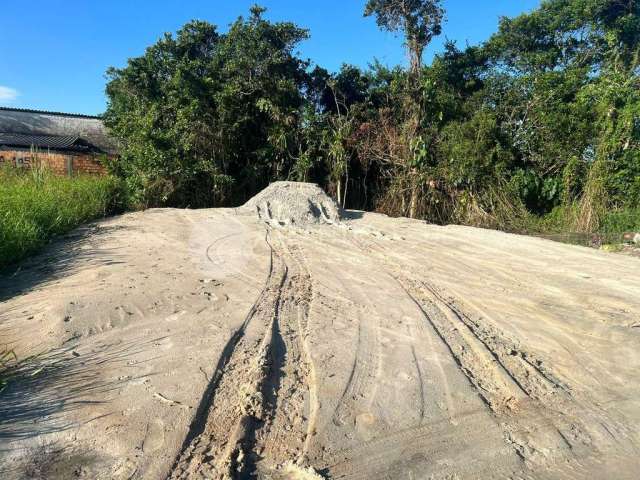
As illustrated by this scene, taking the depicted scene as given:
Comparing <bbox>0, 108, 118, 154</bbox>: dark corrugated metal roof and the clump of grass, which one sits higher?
<bbox>0, 108, 118, 154</bbox>: dark corrugated metal roof

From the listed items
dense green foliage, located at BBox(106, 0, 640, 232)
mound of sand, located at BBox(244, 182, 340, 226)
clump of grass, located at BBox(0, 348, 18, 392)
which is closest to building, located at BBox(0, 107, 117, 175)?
dense green foliage, located at BBox(106, 0, 640, 232)

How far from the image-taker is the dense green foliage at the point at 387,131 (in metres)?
11.9

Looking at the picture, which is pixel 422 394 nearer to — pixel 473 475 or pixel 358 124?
pixel 473 475

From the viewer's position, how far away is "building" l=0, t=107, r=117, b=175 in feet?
53.3

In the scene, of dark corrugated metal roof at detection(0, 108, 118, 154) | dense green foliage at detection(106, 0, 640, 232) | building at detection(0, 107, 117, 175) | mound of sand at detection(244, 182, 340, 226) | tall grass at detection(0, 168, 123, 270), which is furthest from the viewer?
dark corrugated metal roof at detection(0, 108, 118, 154)

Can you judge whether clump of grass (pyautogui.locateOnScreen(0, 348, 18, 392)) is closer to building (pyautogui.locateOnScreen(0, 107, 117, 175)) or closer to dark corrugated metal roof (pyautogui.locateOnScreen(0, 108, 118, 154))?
building (pyautogui.locateOnScreen(0, 107, 117, 175))

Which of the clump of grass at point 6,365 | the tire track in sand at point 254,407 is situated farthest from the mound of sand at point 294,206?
the clump of grass at point 6,365

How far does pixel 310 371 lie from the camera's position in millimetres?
3330

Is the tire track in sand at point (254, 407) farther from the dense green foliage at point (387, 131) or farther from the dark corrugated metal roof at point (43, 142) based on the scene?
the dark corrugated metal roof at point (43, 142)

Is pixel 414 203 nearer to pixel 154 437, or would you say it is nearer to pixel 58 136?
pixel 154 437

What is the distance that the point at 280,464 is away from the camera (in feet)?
7.92

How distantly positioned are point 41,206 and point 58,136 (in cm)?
1455

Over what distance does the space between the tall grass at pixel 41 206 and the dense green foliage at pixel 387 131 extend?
52.3 inches

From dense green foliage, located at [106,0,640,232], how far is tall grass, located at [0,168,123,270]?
1.33 meters
